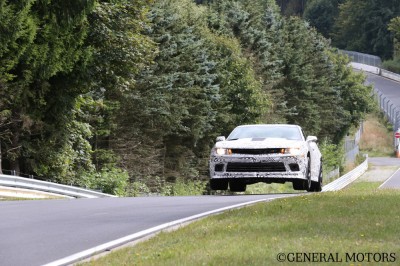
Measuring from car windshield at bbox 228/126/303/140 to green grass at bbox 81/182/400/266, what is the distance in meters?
7.75

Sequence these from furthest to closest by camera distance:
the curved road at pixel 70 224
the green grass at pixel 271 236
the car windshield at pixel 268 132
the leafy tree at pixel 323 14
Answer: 1. the leafy tree at pixel 323 14
2. the car windshield at pixel 268 132
3. the curved road at pixel 70 224
4. the green grass at pixel 271 236

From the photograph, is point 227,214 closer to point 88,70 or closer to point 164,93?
point 88,70

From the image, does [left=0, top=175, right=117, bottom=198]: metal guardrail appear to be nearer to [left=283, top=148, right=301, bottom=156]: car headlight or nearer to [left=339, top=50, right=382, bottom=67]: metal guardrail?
[left=283, top=148, right=301, bottom=156]: car headlight

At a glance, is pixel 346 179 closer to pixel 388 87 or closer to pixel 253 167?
pixel 253 167

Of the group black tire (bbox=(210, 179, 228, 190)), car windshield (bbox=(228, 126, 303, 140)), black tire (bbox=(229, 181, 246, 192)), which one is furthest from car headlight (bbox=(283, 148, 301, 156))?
black tire (bbox=(210, 179, 228, 190))

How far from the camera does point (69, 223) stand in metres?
15.2

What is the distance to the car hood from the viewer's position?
2448cm

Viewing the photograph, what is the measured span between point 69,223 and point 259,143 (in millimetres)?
9810

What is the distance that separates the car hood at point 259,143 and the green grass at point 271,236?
266 inches

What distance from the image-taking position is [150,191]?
53812mm

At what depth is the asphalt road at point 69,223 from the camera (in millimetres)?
12008

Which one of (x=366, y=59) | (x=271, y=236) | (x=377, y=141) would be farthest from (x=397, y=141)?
(x=271, y=236)

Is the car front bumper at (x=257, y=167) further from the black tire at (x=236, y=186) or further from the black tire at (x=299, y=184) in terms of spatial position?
the black tire at (x=236, y=186)

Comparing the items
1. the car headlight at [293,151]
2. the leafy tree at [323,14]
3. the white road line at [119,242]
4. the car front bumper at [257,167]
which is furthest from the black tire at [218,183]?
the leafy tree at [323,14]
